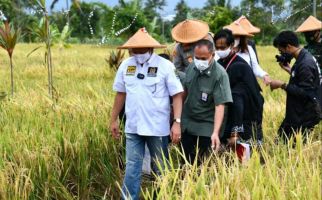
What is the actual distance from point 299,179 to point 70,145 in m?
1.74

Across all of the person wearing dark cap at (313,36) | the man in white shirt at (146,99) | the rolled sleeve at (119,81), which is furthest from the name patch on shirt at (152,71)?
the person wearing dark cap at (313,36)

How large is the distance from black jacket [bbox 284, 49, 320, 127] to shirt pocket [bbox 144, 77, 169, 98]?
93 cm

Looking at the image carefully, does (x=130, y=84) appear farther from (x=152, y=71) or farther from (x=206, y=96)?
(x=206, y=96)

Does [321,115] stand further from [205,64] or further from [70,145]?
[70,145]

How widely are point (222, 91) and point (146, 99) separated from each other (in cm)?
51

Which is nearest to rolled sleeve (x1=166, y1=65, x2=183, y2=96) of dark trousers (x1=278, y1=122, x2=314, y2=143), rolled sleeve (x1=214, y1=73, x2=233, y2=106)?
rolled sleeve (x1=214, y1=73, x2=233, y2=106)

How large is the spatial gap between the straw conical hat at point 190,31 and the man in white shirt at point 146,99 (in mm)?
461

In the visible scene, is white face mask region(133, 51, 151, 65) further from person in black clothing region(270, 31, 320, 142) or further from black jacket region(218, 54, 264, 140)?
person in black clothing region(270, 31, 320, 142)

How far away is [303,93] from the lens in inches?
134

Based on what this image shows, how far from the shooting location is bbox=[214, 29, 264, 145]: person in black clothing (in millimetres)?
3273

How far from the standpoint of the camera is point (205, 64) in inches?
122

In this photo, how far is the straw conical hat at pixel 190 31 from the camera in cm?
361

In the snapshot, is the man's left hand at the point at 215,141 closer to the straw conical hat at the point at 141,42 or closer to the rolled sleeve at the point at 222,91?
the rolled sleeve at the point at 222,91

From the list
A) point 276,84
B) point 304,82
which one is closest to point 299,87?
point 304,82
